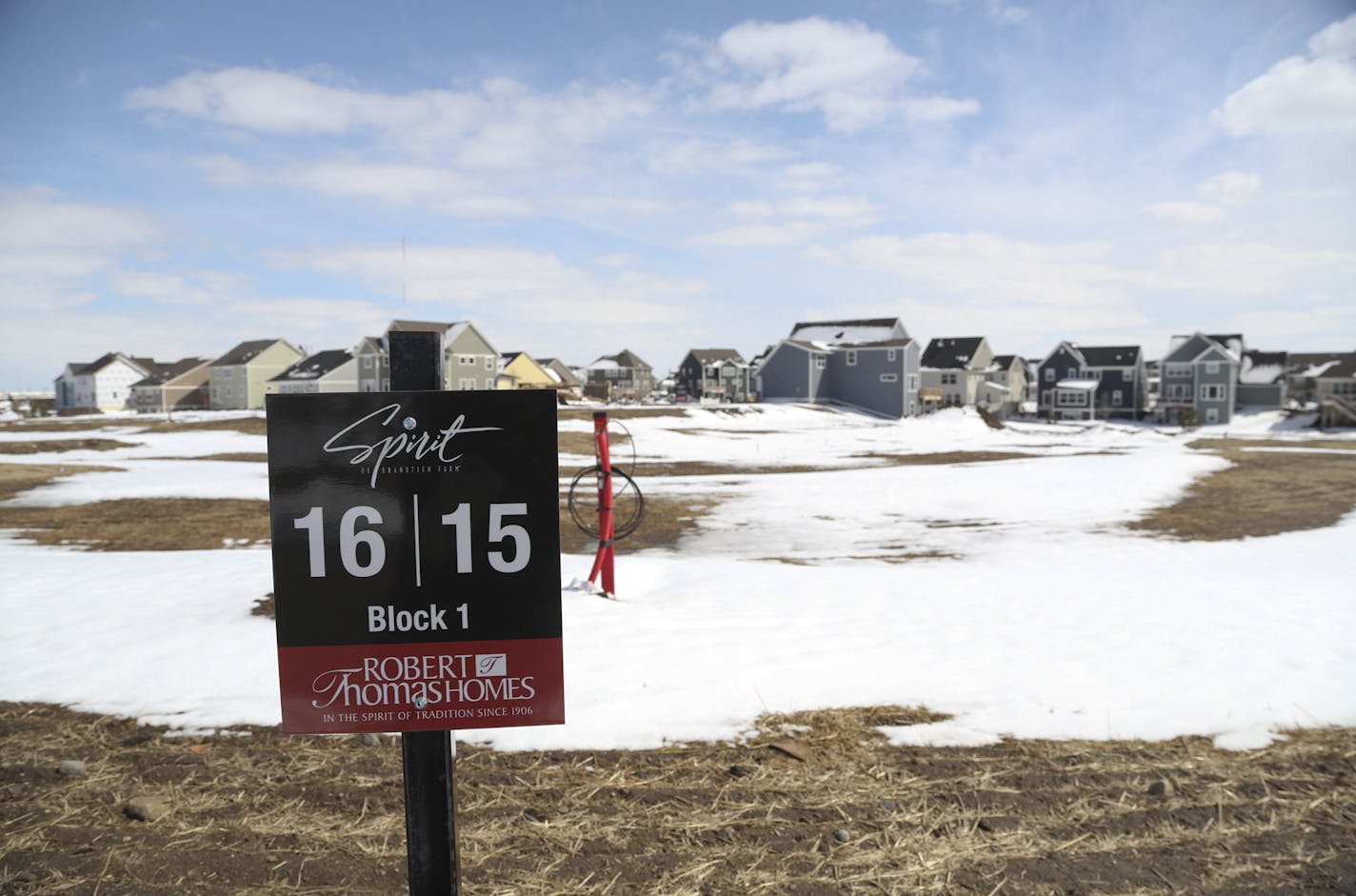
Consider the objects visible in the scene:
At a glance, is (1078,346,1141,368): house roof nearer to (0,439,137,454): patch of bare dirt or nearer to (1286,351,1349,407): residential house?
(1286,351,1349,407): residential house

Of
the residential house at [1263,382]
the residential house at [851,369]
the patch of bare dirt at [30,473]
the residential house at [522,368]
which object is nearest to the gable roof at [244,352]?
the residential house at [522,368]

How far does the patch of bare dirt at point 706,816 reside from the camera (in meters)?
3.92

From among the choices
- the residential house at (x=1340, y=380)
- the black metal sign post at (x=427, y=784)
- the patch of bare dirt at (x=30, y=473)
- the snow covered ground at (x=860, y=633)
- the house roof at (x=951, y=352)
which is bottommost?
the snow covered ground at (x=860, y=633)

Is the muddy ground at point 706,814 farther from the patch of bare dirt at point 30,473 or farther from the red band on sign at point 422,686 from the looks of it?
the patch of bare dirt at point 30,473

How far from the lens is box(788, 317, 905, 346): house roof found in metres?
75.1

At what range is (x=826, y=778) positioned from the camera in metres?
5.00

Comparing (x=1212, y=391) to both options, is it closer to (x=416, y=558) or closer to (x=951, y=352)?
(x=951, y=352)

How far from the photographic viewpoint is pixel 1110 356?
82.2 m

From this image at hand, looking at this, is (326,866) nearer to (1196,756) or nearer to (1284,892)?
(1284,892)

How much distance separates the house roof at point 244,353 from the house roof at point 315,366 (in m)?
3.94

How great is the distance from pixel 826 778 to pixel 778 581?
225 inches

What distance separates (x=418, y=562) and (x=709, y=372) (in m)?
101

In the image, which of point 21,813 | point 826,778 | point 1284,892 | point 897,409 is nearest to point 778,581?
point 826,778

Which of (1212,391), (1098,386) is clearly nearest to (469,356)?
(1098,386)
